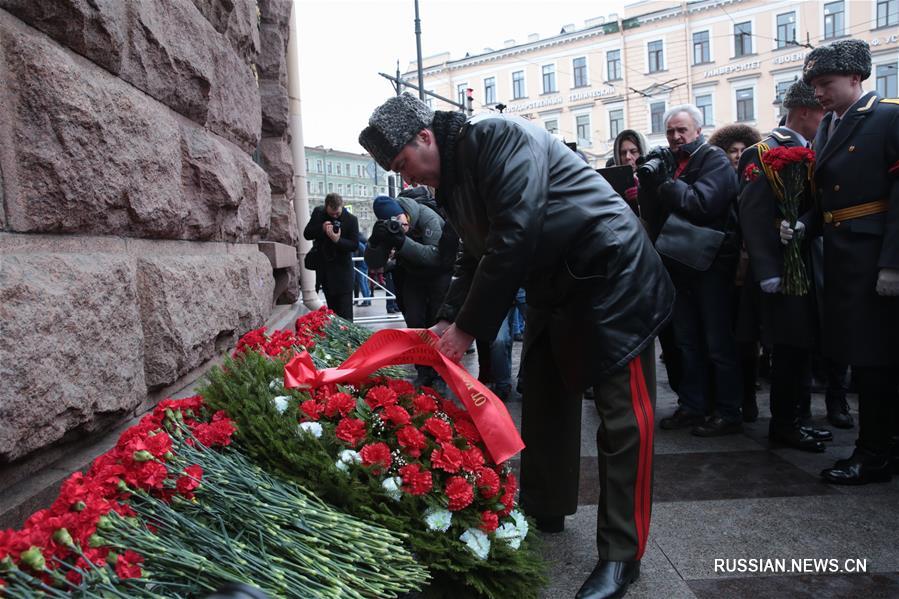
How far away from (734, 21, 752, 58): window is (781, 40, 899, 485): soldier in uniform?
38399mm

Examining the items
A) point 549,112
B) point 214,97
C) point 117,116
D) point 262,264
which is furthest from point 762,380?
point 549,112

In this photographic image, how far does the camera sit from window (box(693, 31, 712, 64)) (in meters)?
39.0

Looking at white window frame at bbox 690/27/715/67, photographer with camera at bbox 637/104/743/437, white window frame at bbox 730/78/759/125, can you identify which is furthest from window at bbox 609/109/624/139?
photographer with camera at bbox 637/104/743/437

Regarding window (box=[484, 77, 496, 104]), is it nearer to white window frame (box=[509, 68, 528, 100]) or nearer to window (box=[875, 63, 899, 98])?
white window frame (box=[509, 68, 528, 100])

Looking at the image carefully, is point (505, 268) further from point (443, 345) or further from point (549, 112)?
point (549, 112)

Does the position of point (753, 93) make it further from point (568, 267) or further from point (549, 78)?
point (568, 267)

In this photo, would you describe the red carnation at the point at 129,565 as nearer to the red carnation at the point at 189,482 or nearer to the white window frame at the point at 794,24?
the red carnation at the point at 189,482

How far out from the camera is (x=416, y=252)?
5398 mm

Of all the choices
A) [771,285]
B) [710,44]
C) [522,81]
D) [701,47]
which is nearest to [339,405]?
[771,285]

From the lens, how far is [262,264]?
359 centimetres

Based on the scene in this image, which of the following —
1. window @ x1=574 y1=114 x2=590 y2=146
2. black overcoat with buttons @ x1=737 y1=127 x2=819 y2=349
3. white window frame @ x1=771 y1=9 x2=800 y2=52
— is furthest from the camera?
window @ x1=574 y1=114 x2=590 y2=146

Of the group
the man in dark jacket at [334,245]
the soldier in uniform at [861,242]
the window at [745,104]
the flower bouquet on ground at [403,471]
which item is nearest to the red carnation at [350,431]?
the flower bouquet on ground at [403,471]

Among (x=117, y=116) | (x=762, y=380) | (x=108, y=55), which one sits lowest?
(x=762, y=380)

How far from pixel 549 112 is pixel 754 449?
42.5m
